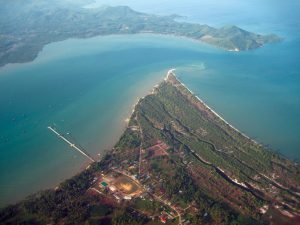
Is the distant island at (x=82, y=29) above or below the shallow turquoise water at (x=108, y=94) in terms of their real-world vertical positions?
above

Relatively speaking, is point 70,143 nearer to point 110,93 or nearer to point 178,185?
point 178,185

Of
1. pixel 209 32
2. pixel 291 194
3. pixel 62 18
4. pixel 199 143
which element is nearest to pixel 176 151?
pixel 199 143

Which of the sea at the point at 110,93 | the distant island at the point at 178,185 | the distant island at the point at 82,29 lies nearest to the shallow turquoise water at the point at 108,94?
the sea at the point at 110,93

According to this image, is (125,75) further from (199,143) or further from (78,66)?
(199,143)

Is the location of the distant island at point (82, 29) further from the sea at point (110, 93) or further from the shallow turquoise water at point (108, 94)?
the shallow turquoise water at point (108, 94)

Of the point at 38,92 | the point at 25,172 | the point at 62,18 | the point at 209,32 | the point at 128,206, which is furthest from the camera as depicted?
the point at 62,18

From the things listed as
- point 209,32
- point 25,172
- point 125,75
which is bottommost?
point 25,172
